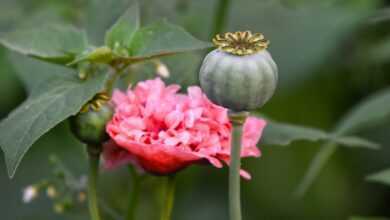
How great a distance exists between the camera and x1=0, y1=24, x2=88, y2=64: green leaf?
3.10 ft

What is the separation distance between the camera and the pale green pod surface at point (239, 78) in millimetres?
711

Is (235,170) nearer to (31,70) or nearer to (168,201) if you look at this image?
(168,201)

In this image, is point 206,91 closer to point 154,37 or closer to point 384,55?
point 154,37

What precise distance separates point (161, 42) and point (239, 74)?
0.60ft

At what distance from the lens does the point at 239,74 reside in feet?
2.33

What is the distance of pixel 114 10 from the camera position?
107 centimetres

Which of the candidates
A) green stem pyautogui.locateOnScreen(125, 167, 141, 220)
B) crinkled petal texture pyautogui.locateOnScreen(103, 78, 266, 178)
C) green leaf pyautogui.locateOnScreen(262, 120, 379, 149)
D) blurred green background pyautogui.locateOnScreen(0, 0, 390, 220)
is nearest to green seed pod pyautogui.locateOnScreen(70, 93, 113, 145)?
crinkled petal texture pyautogui.locateOnScreen(103, 78, 266, 178)

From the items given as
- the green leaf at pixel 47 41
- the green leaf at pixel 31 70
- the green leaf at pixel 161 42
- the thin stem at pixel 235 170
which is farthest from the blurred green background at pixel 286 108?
the thin stem at pixel 235 170

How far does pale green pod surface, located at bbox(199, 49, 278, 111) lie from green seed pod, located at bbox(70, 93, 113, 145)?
160mm

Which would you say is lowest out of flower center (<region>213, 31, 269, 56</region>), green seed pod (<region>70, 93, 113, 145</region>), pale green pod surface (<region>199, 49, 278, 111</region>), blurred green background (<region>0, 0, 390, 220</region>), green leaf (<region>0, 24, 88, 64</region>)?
blurred green background (<region>0, 0, 390, 220</region>)

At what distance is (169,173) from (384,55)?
2.57 feet

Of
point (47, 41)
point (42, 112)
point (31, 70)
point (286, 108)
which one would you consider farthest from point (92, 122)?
point (286, 108)

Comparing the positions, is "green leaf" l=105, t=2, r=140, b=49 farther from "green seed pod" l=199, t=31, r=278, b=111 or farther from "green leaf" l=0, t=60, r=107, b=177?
"green seed pod" l=199, t=31, r=278, b=111

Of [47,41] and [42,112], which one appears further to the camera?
[47,41]
